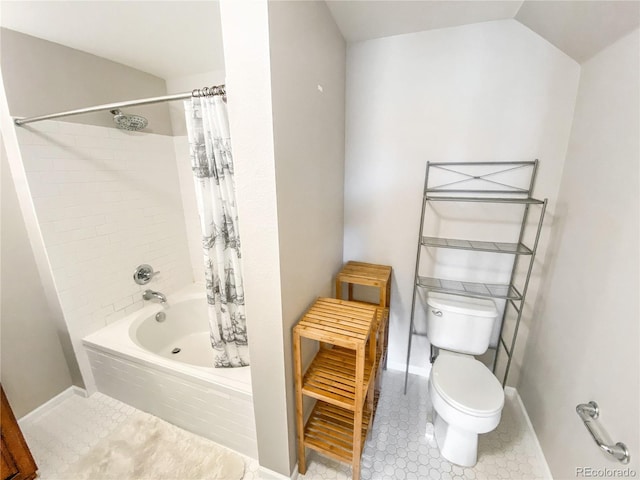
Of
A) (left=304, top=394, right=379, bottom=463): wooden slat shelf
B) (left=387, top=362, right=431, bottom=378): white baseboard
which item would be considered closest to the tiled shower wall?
(left=304, top=394, right=379, bottom=463): wooden slat shelf

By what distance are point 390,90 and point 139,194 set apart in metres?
1.96

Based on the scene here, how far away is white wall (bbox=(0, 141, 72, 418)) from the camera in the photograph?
1534 millimetres

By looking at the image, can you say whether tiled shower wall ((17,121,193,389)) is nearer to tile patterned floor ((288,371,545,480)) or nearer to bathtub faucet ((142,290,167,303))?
bathtub faucet ((142,290,167,303))

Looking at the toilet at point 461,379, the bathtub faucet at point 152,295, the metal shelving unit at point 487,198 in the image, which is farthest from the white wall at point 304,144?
the bathtub faucet at point 152,295

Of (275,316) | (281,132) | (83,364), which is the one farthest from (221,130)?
(83,364)

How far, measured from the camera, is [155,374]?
62.0 inches

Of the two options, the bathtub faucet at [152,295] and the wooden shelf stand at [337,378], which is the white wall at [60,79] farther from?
the wooden shelf stand at [337,378]

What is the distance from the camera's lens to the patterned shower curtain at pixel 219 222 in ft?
4.38

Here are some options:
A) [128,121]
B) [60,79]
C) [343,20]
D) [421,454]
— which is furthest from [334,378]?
[60,79]

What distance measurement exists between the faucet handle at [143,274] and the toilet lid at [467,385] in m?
2.18

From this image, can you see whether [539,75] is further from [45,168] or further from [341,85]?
[45,168]

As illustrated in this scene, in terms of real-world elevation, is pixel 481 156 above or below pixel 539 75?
below

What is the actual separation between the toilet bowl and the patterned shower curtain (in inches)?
44.8

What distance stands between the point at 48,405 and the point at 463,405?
258 cm
